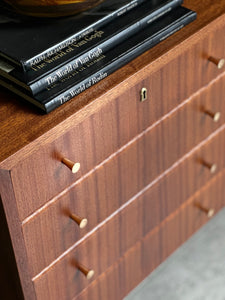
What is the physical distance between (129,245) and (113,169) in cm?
23

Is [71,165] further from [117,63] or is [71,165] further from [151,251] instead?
[151,251]

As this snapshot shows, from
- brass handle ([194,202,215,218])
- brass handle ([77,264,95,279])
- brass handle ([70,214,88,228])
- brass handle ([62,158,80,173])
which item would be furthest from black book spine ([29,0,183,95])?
brass handle ([194,202,215,218])

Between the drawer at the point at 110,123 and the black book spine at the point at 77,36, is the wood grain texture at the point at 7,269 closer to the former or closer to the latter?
the drawer at the point at 110,123

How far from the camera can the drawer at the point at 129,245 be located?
112 cm

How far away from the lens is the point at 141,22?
1.02 metres

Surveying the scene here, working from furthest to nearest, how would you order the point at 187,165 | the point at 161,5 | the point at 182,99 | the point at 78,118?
the point at 187,165, the point at 182,99, the point at 161,5, the point at 78,118

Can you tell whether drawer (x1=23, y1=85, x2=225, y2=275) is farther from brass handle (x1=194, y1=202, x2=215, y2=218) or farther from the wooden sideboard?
brass handle (x1=194, y1=202, x2=215, y2=218)

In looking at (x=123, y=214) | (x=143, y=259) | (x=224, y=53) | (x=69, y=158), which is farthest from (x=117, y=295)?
(x=224, y=53)

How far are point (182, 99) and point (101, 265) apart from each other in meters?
0.36

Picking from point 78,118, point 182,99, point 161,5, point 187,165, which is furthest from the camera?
point 187,165

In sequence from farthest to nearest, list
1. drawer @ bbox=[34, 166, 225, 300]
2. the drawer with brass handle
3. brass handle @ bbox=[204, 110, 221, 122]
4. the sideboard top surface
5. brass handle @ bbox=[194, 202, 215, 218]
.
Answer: brass handle @ bbox=[194, 202, 215, 218]
brass handle @ bbox=[204, 110, 221, 122]
drawer @ bbox=[34, 166, 225, 300]
the drawer with brass handle
the sideboard top surface

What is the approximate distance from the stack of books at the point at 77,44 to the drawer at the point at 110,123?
0.04 meters

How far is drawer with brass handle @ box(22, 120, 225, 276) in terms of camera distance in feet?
3.33

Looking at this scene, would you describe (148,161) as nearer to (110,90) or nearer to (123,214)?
(123,214)
